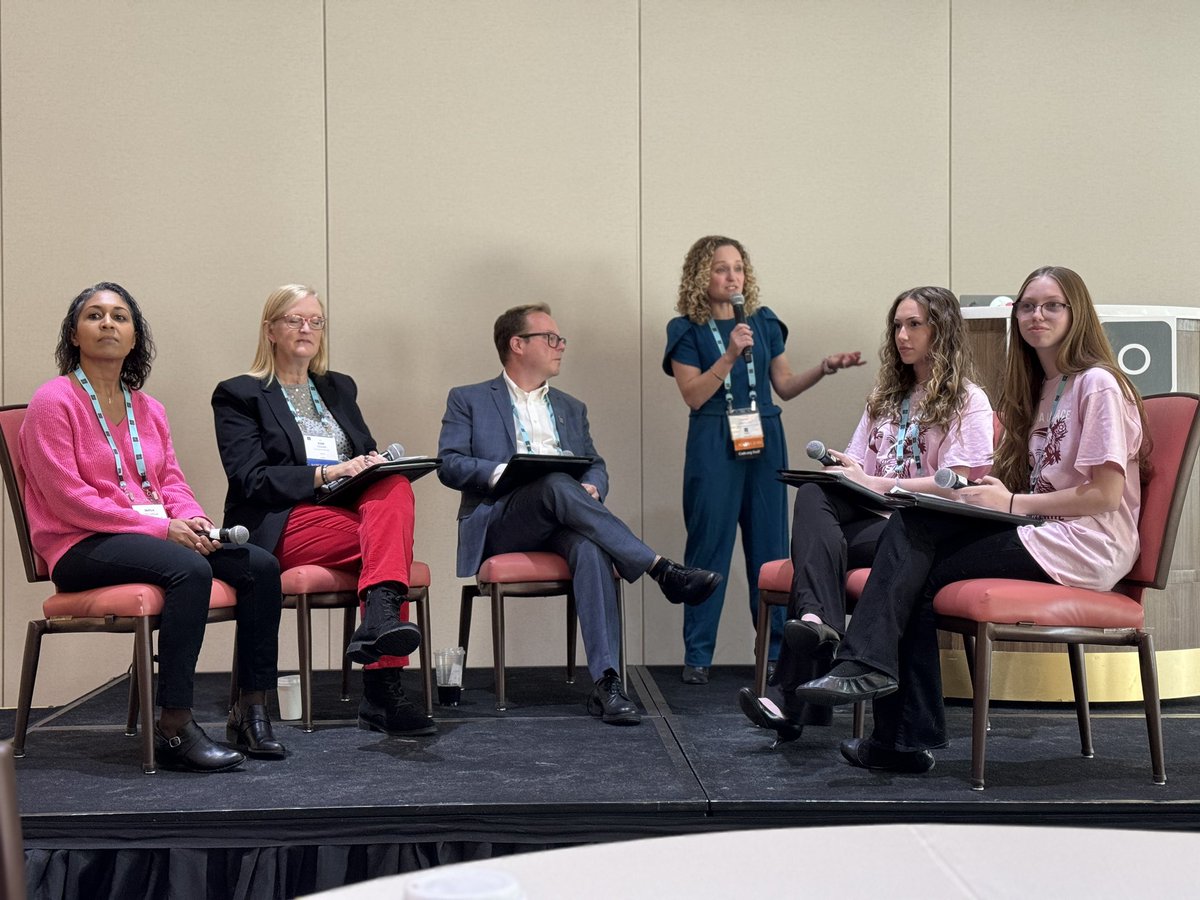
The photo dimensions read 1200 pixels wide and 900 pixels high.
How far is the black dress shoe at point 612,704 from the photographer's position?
3242mm

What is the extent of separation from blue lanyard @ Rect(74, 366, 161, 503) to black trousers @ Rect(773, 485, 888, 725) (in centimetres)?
169

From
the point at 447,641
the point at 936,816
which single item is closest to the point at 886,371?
the point at 936,816

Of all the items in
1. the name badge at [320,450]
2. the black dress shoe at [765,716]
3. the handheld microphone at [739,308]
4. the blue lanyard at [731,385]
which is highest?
the handheld microphone at [739,308]

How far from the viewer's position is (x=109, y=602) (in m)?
2.74

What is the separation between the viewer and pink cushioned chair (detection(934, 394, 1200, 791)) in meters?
2.55

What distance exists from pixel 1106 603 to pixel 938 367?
826 mm

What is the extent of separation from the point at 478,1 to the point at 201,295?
163 centimetres

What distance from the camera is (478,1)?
464 cm

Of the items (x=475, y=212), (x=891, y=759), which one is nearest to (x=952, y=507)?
(x=891, y=759)

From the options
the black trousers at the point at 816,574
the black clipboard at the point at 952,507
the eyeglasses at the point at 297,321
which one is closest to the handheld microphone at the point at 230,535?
the eyeglasses at the point at 297,321

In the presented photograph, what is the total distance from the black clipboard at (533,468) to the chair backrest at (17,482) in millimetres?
1314

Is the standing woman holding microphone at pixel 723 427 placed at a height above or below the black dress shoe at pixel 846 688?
above

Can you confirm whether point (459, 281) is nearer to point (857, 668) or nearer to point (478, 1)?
point (478, 1)

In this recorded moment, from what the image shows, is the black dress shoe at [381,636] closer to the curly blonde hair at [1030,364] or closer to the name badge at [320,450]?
the name badge at [320,450]
